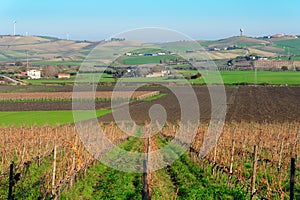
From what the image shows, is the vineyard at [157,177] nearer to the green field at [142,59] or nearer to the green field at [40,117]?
the green field at [40,117]

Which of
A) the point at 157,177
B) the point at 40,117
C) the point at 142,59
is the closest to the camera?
the point at 157,177

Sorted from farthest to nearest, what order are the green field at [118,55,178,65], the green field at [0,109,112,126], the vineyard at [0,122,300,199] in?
1. the green field at [118,55,178,65]
2. the green field at [0,109,112,126]
3. the vineyard at [0,122,300,199]

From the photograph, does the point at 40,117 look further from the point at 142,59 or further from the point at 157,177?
the point at 142,59

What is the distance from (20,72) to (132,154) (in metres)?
105

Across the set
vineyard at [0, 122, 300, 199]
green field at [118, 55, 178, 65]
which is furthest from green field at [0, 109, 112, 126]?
green field at [118, 55, 178, 65]

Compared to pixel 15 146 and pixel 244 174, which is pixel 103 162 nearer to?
pixel 15 146

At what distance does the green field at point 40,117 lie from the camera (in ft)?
125

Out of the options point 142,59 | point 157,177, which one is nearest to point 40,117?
point 157,177

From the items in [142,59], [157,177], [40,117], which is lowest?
[40,117]

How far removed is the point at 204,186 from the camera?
1361cm

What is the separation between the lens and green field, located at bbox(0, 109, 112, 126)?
38.1 meters

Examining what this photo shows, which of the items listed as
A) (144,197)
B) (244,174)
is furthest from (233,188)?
(144,197)

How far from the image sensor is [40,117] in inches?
1661

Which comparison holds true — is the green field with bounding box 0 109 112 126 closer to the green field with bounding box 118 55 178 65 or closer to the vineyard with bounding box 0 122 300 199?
the vineyard with bounding box 0 122 300 199
